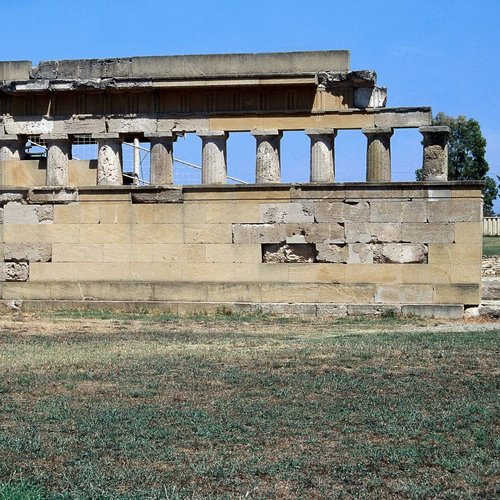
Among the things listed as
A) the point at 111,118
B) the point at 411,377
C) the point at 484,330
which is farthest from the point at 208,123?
the point at 411,377

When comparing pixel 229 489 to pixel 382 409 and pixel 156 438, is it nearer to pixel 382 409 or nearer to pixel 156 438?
pixel 156 438

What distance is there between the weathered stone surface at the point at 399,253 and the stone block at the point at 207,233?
336 cm

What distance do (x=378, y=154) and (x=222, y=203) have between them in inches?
157

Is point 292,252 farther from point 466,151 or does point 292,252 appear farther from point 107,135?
point 466,151

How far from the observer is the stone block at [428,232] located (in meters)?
22.0

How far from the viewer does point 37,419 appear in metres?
9.80

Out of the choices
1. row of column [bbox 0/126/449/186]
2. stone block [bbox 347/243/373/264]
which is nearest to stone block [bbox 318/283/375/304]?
stone block [bbox 347/243/373/264]

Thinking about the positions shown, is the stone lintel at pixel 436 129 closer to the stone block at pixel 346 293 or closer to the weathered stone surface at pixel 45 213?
the stone block at pixel 346 293

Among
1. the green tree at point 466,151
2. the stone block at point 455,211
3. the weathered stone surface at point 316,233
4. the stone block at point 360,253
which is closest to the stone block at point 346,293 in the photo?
the stone block at point 360,253

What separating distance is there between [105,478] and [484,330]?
11.9 metres

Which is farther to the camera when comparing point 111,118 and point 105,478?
point 111,118

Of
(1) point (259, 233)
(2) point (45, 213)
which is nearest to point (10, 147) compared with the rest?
(2) point (45, 213)

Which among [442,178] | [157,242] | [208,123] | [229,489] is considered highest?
[208,123]

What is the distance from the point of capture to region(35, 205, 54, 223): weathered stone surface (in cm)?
2361
